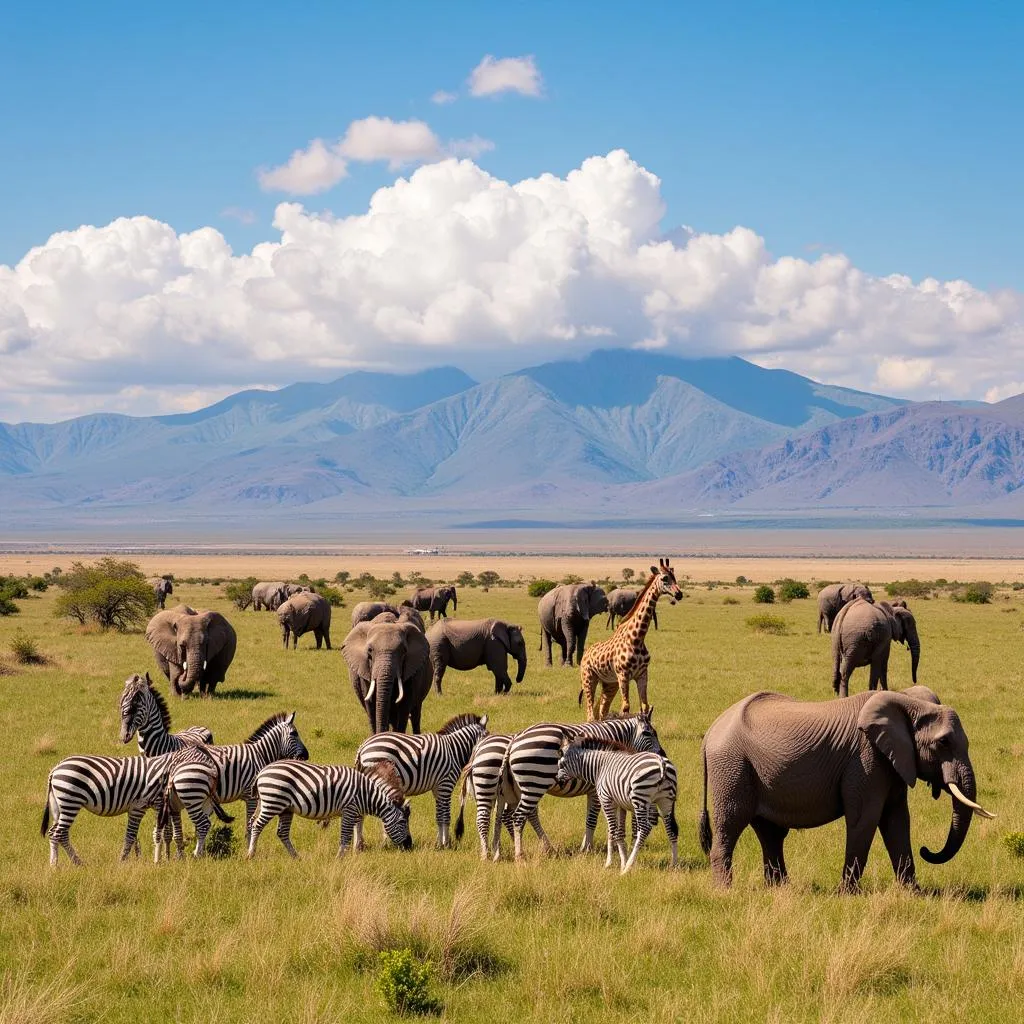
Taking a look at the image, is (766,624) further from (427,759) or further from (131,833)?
(131,833)

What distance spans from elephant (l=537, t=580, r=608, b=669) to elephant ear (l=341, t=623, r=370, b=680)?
12057 mm

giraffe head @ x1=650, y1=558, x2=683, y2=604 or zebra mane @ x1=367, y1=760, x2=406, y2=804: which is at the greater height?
giraffe head @ x1=650, y1=558, x2=683, y2=604

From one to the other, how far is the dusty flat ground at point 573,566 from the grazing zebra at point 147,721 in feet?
313

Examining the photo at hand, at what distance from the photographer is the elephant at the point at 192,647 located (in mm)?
28688

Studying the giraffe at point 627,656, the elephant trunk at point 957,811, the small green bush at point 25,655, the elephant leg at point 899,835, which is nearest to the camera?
the elephant trunk at point 957,811

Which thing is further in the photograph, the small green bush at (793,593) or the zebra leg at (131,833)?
the small green bush at (793,593)

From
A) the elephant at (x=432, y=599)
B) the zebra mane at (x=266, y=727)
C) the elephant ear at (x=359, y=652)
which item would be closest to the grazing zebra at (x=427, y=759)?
the zebra mane at (x=266, y=727)

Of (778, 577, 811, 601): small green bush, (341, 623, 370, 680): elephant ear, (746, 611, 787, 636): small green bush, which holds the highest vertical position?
(341, 623, 370, 680): elephant ear

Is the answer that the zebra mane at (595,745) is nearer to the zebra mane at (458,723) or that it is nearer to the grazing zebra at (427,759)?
the grazing zebra at (427,759)

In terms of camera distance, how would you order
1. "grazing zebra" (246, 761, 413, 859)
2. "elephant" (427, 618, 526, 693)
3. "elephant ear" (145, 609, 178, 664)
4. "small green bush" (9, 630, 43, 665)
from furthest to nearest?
"small green bush" (9, 630, 43, 665)
"elephant ear" (145, 609, 178, 664)
"elephant" (427, 618, 526, 693)
"grazing zebra" (246, 761, 413, 859)

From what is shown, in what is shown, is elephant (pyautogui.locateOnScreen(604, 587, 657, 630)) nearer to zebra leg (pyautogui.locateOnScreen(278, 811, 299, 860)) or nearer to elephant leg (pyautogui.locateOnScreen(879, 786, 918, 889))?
zebra leg (pyautogui.locateOnScreen(278, 811, 299, 860))

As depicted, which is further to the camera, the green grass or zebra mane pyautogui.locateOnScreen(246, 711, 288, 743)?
zebra mane pyautogui.locateOnScreen(246, 711, 288, 743)

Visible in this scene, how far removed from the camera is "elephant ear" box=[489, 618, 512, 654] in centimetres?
2906

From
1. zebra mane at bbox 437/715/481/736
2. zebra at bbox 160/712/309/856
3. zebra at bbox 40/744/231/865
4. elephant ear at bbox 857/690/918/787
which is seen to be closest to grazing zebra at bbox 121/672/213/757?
zebra at bbox 160/712/309/856
